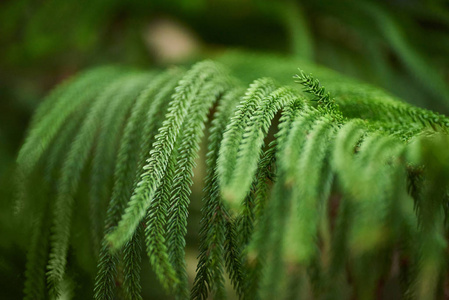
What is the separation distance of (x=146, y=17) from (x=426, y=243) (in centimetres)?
138

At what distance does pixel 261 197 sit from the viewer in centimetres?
48

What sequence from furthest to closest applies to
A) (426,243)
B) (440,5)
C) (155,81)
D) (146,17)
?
1. (146,17)
2. (440,5)
3. (155,81)
4. (426,243)

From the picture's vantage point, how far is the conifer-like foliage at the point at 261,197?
413 mm

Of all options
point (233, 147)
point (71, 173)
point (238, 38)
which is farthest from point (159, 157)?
point (238, 38)

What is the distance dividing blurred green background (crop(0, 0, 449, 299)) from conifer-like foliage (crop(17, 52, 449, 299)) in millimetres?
427

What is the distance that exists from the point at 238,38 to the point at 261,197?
3.67 feet

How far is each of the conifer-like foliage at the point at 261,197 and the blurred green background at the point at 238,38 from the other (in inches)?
16.8

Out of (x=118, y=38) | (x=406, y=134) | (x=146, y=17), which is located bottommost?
(x=118, y=38)

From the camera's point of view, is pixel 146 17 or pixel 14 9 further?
pixel 146 17

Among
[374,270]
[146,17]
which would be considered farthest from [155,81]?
[146,17]

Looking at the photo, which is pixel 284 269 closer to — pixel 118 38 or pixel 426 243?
pixel 426 243

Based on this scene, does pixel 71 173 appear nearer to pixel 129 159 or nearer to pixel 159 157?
pixel 129 159

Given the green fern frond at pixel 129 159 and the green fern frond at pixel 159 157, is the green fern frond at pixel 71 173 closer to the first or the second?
the green fern frond at pixel 129 159

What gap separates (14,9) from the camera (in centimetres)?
128
